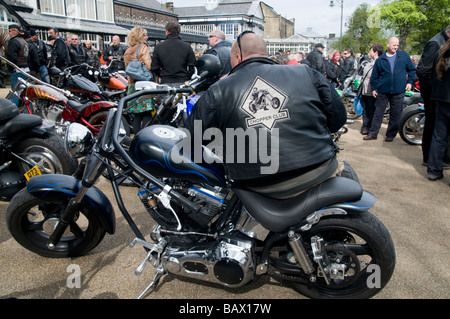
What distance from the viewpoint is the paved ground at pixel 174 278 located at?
7.62ft

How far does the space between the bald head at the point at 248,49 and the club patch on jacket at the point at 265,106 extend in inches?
11.7

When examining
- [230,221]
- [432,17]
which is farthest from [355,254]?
[432,17]

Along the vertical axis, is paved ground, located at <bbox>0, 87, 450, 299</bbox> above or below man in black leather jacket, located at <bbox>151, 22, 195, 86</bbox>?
below

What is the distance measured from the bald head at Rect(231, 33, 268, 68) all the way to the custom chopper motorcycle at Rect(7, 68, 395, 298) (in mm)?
541

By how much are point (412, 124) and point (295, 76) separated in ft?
17.9

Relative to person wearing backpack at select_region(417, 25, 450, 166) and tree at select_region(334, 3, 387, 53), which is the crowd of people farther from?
tree at select_region(334, 3, 387, 53)

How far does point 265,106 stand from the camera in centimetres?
182

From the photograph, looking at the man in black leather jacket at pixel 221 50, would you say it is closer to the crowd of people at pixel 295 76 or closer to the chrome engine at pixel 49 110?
the crowd of people at pixel 295 76

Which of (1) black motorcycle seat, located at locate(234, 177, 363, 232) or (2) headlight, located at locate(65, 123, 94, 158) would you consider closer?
(1) black motorcycle seat, located at locate(234, 177, 363, 232)

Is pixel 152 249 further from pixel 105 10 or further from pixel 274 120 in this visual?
pixel 105 10

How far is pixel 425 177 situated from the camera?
4.59m

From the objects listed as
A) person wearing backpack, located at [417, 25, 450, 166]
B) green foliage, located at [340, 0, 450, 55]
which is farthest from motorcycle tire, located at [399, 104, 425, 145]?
green foliage, located at [340, 0, 450, 55]

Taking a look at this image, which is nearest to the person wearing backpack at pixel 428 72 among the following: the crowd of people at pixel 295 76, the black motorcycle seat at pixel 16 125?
the crowd of people at pixel 295 76

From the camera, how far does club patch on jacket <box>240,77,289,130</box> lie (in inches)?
71.4
